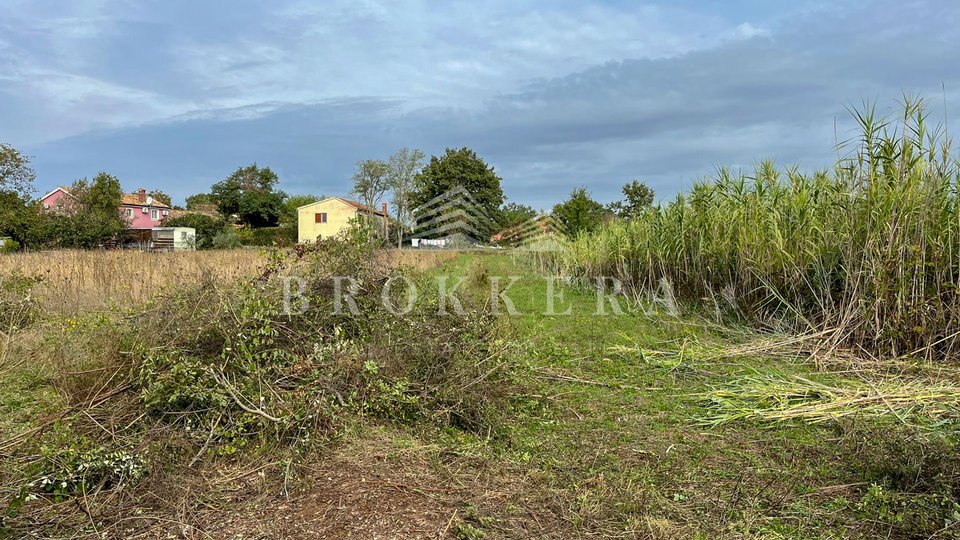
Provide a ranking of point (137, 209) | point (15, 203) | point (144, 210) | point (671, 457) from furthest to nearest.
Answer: point (144, 210) < point (137, 209) < point (15, 203) < point (671, 457)

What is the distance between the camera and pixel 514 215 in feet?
177

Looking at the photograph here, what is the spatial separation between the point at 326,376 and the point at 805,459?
2590 millimetres

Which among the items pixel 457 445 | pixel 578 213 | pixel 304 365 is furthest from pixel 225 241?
pixel 457 445

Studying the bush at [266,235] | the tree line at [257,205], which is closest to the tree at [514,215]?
the tree line at [257,205]

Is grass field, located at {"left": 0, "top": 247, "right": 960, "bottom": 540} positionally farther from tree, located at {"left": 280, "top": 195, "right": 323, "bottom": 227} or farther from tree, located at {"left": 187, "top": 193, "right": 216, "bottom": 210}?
tree, located at {"left": 187, "top": 193, "right": 216, "bottom": 210}

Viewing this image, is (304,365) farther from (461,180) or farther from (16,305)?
(461,180)

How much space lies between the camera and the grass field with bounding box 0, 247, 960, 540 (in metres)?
2.26

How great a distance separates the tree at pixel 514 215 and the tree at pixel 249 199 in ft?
72.5

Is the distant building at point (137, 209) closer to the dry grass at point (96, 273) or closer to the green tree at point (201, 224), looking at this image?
the green tree at point (201, 224)

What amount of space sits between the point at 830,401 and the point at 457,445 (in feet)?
8.34

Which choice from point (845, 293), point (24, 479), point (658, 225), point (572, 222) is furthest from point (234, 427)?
point (572, 222)

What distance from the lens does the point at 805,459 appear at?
2.84 meters

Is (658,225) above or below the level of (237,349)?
above

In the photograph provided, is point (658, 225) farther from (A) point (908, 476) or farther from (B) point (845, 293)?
(A) point (908, 476)
